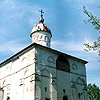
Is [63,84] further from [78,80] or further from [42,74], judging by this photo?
[42,74]

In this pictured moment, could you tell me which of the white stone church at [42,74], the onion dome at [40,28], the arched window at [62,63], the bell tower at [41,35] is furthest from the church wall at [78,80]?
the onion dome at [40,28]

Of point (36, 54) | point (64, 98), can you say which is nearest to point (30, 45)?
point (36, 54)

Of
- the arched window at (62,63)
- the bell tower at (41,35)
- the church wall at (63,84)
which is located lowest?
the church wall at (63,84)

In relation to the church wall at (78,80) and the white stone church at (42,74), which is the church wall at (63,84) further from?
the church wall at (78,80)

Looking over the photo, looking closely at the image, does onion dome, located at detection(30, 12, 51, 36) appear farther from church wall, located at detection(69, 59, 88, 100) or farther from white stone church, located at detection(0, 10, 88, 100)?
church wall, located at detection(69, 59, 88, 100)

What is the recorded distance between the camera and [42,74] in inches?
828

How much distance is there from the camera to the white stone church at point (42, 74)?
68.1ft

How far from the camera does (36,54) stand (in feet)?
70.3

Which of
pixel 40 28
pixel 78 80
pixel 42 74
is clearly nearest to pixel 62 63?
pixel 78 80

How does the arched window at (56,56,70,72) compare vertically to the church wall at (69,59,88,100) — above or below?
above

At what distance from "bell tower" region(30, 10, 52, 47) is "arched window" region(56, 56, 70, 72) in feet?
8.86

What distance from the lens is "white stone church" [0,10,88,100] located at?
2075 centimetres

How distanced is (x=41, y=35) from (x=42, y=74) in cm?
601

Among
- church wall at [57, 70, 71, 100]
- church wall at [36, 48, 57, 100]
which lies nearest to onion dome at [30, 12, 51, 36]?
church wall at [36, 48, 57, 100]
